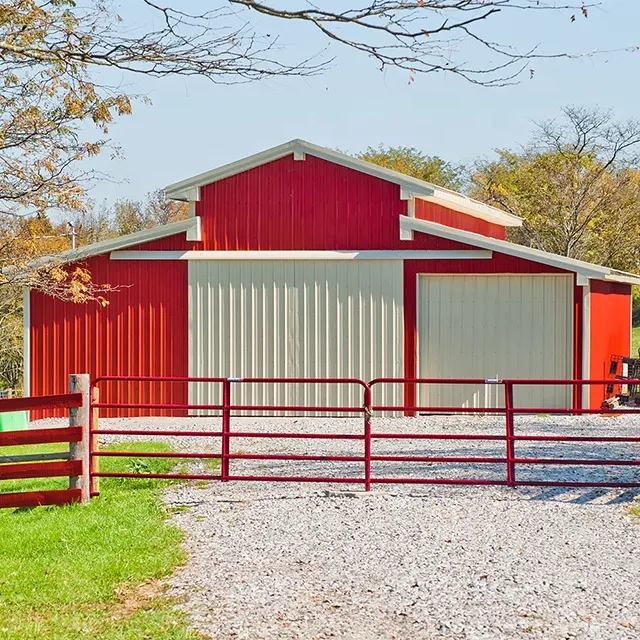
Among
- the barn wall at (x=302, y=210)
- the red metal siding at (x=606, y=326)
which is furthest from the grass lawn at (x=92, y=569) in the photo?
the red metal siding at (x=606, y=326)

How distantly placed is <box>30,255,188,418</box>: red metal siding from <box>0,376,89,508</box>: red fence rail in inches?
320

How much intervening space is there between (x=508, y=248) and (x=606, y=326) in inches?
123

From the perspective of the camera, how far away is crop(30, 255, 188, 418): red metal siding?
18750mm

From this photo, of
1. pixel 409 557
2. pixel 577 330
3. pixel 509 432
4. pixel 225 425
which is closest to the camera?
pixel 409 557

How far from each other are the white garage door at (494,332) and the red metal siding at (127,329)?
4399mm

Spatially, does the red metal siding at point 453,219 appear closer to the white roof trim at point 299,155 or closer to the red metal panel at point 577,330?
the white roof trim at point 299,155

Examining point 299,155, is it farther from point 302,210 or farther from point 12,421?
point 12,421

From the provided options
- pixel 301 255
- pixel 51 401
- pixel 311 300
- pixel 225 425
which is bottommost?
pixel 225 425

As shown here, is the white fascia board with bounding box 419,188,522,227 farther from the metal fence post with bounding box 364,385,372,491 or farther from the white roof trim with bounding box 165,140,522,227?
the metal fence post with bounding box 364,385,372,491

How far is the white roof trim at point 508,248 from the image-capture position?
17.8m

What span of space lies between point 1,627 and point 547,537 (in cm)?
455

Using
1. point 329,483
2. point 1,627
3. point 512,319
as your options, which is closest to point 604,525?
point 329,483

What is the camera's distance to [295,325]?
60.9 feet

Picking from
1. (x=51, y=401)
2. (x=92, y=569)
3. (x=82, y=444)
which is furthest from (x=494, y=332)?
(x=92, y=569)
